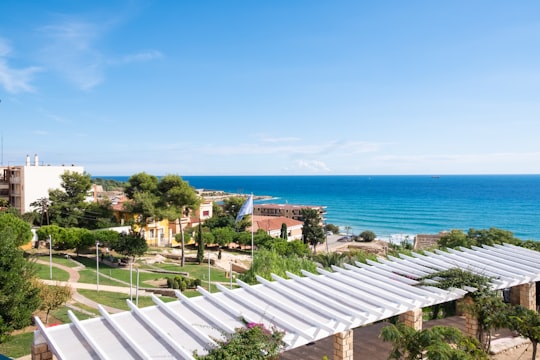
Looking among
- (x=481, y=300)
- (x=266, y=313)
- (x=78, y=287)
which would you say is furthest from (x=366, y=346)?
(x=78, y=287)

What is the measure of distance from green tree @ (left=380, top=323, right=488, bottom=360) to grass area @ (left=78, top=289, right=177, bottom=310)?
1377cm

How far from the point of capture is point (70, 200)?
4197 cm

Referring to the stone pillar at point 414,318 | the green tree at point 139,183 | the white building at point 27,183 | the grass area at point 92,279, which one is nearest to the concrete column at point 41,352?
the stone pillar at point 414,318

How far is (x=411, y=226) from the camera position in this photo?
85938 millimetres

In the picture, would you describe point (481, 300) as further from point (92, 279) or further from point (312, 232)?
point (312, 232)

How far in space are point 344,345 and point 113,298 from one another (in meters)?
15.1

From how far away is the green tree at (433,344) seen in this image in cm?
764

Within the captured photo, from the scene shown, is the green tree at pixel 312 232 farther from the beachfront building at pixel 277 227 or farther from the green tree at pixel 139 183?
the green tree at pixel 139 183

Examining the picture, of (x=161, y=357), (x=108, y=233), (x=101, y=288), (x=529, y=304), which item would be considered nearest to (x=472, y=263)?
(x=529, y=304)

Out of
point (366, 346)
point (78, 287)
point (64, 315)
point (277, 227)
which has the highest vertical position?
point (366, 346)

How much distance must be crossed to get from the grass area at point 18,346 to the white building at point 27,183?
3632 centimetres

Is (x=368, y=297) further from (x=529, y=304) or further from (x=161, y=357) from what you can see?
(x=529, y=304)

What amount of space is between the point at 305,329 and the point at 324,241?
169ft

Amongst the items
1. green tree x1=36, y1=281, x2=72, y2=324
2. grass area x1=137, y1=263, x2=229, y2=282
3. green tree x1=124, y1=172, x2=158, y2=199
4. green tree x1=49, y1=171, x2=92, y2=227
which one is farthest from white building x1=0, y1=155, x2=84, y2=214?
green tree x1=36, y1=281, x2=72, y2=324
